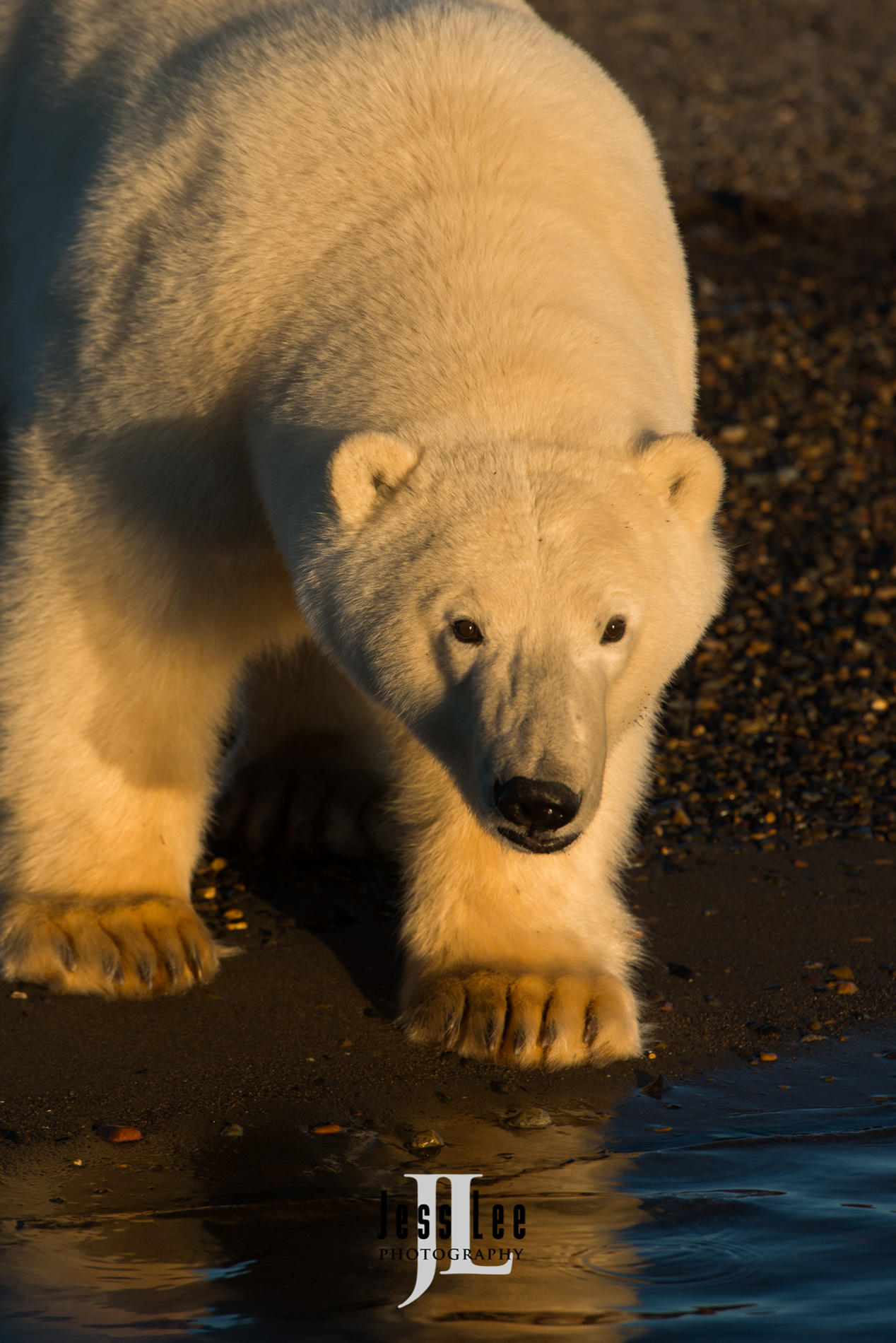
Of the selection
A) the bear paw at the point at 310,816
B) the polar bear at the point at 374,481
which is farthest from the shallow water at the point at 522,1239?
the bear paw at the point at 310,816

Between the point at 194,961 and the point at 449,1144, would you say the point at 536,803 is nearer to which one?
the point at 449,1144

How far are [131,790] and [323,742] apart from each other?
3.36 ft

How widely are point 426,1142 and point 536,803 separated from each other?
0.69m

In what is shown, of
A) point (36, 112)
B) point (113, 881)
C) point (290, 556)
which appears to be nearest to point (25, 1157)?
point (113, 881)

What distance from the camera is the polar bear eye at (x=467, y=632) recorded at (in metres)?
3.25

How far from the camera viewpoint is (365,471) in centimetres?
330

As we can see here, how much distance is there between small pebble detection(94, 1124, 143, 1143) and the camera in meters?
3.33

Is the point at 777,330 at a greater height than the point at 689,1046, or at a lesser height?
lesser

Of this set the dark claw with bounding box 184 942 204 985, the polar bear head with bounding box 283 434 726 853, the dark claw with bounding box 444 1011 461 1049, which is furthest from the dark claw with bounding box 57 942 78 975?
the polar bear head with bounding box 283 434 726 853

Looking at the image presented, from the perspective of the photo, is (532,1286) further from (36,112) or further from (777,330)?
(777,330)

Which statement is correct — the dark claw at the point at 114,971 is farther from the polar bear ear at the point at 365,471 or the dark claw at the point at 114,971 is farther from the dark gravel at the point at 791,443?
the dark gravel at the point at 791,443

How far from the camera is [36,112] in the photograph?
465 centimetres

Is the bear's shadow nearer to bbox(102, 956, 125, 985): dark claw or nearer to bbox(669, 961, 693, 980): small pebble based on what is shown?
bbox(102, 956, 125, 985): dark claw

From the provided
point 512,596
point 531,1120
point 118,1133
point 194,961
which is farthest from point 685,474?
point 118,1133
